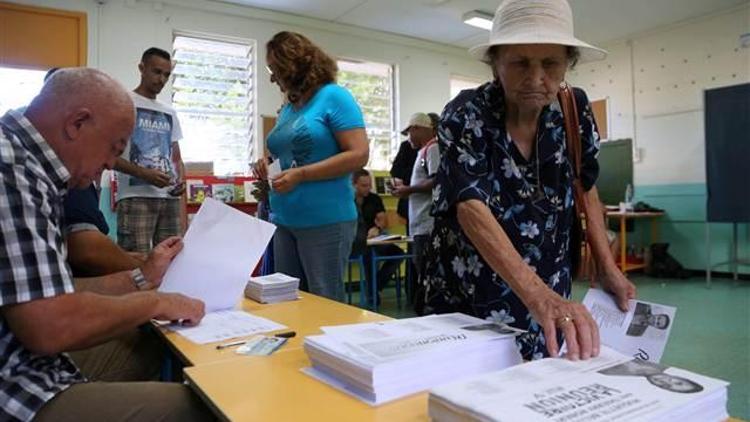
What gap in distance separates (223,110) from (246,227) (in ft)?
14.7

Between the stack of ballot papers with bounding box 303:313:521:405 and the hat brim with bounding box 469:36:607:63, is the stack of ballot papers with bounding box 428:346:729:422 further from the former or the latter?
the hat brim with bounding box 469:36:607:63

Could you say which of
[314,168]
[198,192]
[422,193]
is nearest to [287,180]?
[314,168]

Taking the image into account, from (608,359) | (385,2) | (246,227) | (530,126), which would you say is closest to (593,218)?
(530,126)

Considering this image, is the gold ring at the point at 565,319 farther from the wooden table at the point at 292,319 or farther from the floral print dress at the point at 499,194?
the wooden table at the point at 292,319

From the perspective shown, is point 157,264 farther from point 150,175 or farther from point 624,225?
point 624,225

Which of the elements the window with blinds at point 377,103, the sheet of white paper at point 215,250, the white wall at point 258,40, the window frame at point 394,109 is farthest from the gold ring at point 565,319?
the window frame at point 394,109

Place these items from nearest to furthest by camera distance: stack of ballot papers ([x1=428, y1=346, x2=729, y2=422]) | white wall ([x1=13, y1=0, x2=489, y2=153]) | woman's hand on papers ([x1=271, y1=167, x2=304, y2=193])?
stack of ballot papers ([x1=428, y1=346, x2=729, y2=422])
woman's hand on papers ([x1=271, y1=167, x2=304, y2=193])
white wall ([x1=13, y1=0, x2=489, y2=153])

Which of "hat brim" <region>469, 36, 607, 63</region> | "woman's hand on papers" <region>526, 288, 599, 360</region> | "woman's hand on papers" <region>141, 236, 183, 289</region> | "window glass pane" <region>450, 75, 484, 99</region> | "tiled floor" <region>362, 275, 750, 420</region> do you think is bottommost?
"tiled floor" <region>362, 275, 750, 420</region>

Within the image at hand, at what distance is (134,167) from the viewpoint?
271 cm

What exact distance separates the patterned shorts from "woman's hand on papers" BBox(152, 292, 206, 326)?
177cm

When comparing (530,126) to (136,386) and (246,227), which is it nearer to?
(246,227)

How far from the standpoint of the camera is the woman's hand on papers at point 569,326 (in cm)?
72

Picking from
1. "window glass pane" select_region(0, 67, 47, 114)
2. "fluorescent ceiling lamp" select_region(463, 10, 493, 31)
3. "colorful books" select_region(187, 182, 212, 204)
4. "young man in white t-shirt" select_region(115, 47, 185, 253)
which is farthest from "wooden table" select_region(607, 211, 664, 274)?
"window glass pane" select_region(0, 67, 47, 114)

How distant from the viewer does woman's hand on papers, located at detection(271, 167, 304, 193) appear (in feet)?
5.50
